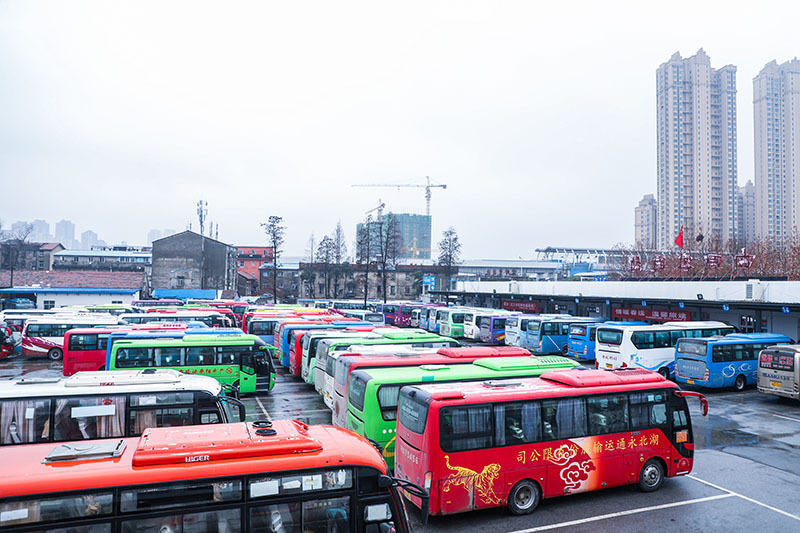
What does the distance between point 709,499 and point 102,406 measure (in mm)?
11632

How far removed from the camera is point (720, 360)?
20.9 m

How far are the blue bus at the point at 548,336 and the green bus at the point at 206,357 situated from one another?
672 inches

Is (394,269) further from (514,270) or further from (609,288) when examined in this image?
(609,288)

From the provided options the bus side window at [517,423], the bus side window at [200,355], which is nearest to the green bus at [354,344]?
the bus side window at [200,355]

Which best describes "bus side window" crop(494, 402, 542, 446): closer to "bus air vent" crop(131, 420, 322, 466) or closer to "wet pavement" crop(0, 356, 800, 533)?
"wet pavement" crop(0, 356, 800, 533)

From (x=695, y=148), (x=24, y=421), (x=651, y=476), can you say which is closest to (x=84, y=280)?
(x=24, y=421)

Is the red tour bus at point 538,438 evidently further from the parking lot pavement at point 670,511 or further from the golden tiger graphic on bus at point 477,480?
the parking lot pavement at point 670,511

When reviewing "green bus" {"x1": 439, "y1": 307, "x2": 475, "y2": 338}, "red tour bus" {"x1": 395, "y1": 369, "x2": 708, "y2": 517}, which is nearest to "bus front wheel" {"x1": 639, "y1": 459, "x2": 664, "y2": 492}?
"red tour bus" {"x1": 395, "y1": 369, "x2": 708, "y2": 517}

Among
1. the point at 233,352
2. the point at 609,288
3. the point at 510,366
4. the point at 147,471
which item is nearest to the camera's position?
the point at 147,471

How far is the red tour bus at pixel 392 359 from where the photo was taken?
14109 mm

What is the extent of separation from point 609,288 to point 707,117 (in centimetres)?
10712

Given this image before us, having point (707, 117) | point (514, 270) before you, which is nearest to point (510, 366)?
point (514, 270)

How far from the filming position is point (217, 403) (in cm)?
1096

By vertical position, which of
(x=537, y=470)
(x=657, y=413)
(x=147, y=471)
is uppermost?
(x=147, y=471)
